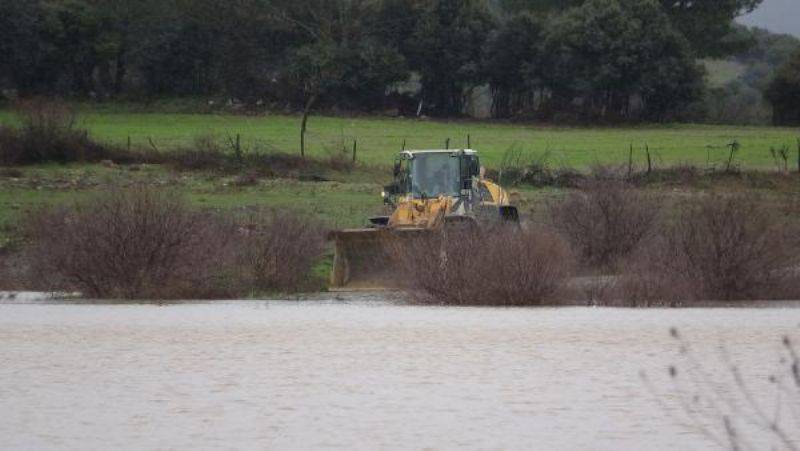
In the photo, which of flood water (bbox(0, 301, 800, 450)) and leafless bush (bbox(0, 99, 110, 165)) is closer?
flood water (bbox(0, 301, 800, 450))

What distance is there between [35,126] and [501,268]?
27.4 m

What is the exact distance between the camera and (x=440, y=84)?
78.2 metres

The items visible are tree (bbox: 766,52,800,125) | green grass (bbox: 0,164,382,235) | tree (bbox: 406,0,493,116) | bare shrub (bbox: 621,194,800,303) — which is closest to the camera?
bare shrub (bbox: 621,194,800,303)

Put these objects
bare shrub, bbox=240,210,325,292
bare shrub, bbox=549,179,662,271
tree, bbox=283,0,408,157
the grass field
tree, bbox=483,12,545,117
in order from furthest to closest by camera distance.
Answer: tree, bbox=483,12,545,117, tree, bbox=283,0,408,157, the grass field, bare shrub, bbox=549,179,662,271, bare shrub, bbox=240,210,325,292

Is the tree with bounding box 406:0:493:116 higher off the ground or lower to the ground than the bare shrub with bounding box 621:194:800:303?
higher

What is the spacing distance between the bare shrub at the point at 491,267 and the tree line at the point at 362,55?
4560cm

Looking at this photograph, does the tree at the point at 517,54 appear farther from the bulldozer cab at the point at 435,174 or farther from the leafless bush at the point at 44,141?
the bulldozer cab at the point at 435,174

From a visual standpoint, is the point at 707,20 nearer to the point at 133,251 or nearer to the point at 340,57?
the point at 340,57

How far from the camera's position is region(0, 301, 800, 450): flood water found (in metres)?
15.1

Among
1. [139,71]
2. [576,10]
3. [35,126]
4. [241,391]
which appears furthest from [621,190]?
[139,71]

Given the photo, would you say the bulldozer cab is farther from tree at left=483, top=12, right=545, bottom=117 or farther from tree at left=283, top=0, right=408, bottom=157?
tree at left=483, top=12, right=545, bottom=117

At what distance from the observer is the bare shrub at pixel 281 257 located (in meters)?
32.0

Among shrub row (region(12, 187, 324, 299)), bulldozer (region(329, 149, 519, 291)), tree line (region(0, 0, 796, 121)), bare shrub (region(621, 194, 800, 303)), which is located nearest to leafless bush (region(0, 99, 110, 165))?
shrub row (region(12, 187, 324, 299))

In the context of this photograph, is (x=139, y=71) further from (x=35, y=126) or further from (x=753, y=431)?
(x=753, y=431)
